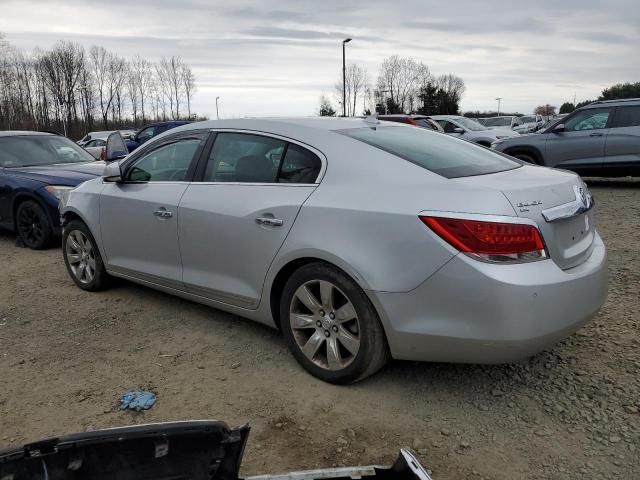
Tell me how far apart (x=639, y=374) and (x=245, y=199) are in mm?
2557

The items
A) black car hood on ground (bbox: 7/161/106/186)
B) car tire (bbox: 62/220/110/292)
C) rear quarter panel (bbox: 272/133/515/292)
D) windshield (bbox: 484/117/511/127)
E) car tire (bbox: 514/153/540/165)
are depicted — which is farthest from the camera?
windshield (bbox: 484/117/511/127)

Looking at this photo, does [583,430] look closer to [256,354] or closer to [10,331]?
[256,354]

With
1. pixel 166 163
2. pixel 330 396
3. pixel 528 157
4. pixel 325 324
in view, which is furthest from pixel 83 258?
pixel 528 157

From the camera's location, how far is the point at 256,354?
3.73m

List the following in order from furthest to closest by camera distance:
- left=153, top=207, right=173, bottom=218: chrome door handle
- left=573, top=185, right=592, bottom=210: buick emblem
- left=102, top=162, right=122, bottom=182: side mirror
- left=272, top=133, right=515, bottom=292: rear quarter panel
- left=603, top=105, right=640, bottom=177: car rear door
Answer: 1. left=603, top=105, right=640, bottom=177: car rear door
2. left=102, top=162, right=122, bottom=182: side mirror
3. left=153, top=207, right=173, bottom=218: chrome door handle
4. left=573, top=185, right=592, bottom=210: buick emblem
5. left=272, top=133, right=515, bottom=292: rear quarter panel

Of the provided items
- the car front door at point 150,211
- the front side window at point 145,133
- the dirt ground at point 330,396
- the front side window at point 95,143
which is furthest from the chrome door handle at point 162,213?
the front side window at point 95,143

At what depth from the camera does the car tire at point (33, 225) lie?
22.6 feet

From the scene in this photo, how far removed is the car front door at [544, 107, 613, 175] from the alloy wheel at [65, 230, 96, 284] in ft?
29.3

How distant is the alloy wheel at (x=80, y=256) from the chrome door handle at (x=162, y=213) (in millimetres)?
1219

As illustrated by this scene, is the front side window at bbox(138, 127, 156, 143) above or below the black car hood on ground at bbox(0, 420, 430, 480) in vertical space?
above

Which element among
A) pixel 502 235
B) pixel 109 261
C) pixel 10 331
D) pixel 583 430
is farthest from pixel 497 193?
pixel 10 331

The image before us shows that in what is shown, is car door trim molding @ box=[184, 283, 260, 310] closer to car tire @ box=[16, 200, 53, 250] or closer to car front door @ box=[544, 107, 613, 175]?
car tire @ box=[16, 200, 53, 250]

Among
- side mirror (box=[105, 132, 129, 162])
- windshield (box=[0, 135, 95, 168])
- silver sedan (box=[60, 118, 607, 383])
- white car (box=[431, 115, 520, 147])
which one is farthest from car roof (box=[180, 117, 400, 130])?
white car (box=[431, 115, 520, 147])

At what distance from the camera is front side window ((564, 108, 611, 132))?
1041 cm
